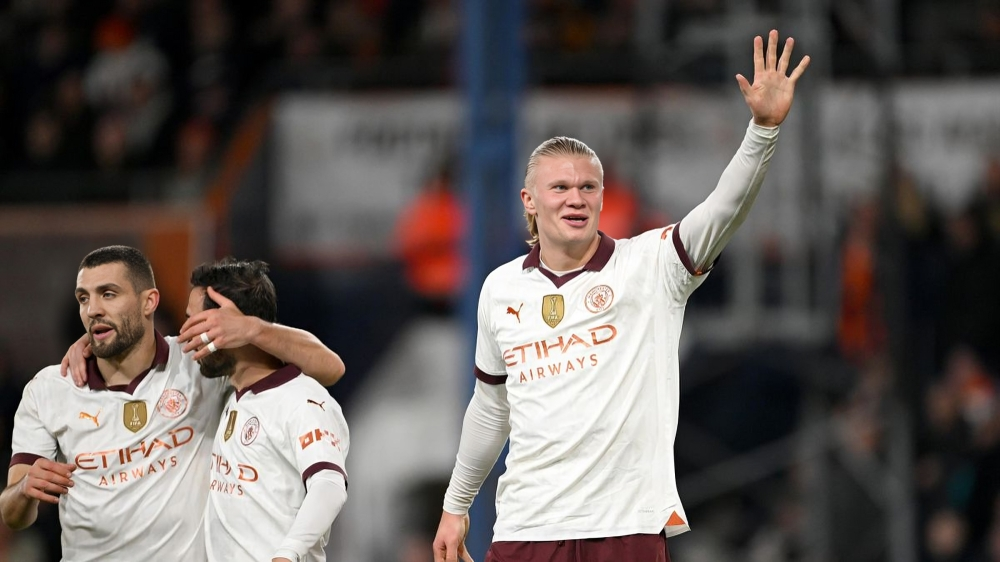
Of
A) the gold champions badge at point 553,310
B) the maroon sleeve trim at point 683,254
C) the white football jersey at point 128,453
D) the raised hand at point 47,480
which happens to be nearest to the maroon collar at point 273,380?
the white football jersey at point 128,453

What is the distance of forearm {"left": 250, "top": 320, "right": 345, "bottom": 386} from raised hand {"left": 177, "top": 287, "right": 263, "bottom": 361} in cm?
3

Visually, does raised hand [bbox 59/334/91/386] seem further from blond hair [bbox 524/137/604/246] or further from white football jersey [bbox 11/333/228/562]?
blond hair [bbox 524/137/604/246]

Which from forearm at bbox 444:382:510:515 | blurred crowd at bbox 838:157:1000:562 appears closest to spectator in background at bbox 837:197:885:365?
blurred crowd at bbox 838:157:1000:562

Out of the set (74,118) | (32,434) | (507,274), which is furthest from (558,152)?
(74,118)

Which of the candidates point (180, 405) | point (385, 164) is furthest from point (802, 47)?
point (180, 405)

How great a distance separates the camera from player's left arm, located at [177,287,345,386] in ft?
15.2

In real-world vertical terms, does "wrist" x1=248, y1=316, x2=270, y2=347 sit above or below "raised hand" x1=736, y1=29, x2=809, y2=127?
below

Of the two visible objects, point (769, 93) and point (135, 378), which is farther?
point (135, 378)

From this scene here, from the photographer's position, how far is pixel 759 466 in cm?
1054

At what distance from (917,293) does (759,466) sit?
1.86m

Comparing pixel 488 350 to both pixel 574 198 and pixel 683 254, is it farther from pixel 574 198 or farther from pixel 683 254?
pixel 683 254

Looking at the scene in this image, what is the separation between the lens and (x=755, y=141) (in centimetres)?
425

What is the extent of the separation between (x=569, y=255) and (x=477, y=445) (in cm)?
75

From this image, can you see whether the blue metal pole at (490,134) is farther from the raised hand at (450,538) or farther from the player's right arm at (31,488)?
the player's right arm at (31,488)
